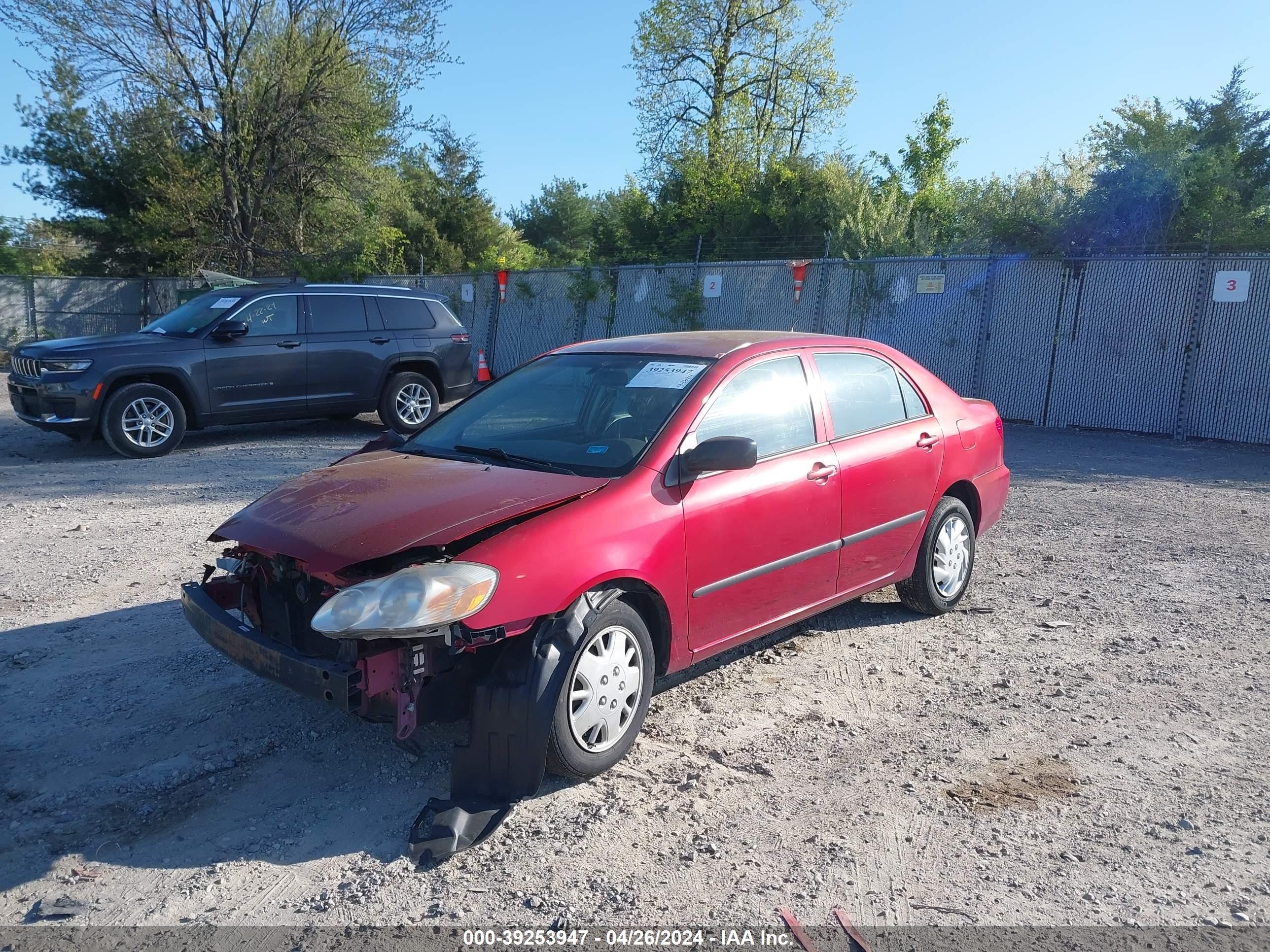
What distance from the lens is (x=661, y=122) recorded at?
33000 mm

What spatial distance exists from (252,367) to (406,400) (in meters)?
1.98

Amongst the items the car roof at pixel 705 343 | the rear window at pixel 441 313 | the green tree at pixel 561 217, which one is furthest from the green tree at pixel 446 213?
the car roof at pixel 705 343

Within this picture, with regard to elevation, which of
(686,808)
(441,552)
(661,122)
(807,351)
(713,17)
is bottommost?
(686,808)

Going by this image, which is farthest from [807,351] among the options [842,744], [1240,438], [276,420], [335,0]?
[335,0]

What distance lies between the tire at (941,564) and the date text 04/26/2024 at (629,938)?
9.95 ft

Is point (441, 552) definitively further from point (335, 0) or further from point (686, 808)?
point (335, 0)

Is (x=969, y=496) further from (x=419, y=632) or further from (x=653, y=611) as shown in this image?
(x=419, y=632)

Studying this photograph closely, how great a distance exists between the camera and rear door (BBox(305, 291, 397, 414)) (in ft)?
37.1

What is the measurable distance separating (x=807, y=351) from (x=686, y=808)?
2438mm

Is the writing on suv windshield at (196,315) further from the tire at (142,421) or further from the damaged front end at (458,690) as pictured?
the damaged front end at (458,690)

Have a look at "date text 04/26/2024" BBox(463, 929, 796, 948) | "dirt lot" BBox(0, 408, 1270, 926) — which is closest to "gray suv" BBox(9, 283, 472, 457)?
"dirt lot" BBox(0, 408, 1270, 926)

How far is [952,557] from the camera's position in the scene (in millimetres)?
5668

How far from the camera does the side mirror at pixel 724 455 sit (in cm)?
388

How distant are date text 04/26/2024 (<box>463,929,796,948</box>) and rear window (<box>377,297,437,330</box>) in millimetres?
10000
